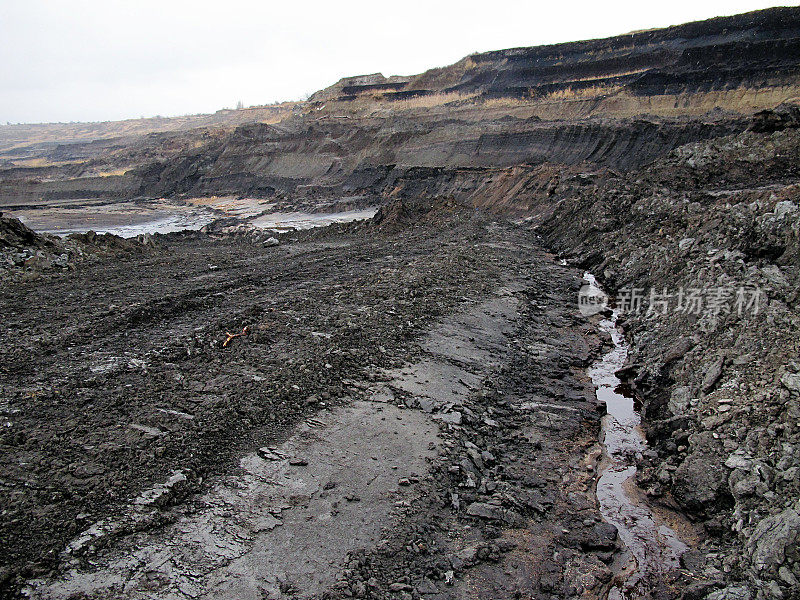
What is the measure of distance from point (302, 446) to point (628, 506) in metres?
3.74

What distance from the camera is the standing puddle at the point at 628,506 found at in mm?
4871

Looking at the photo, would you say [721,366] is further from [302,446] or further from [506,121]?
[506,121]

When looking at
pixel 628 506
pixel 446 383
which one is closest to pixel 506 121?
pixel 446 383

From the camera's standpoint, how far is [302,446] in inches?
237

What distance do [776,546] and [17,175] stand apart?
68.9 meters

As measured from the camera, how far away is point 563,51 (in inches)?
1714

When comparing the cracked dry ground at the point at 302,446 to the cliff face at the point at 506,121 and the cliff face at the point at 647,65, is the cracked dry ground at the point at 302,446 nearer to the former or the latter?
the cliff face at the point at 506,121

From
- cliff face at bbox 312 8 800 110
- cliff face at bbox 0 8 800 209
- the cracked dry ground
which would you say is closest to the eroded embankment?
the cracked dry ground

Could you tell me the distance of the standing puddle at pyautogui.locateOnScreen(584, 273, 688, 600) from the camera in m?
4.87

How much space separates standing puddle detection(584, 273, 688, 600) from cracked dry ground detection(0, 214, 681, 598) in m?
0.19

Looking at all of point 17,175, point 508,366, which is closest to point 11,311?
point 508,366

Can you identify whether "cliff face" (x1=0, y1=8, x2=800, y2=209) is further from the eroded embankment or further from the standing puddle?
the standing puddle

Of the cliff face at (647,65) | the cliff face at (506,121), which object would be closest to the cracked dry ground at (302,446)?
the cliff face at (506,121)

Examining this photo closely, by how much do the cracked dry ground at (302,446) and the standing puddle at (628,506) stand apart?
194mm
